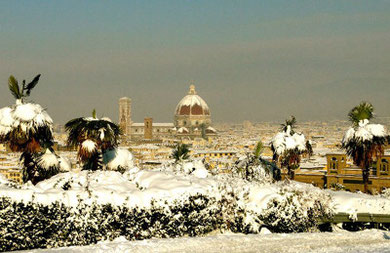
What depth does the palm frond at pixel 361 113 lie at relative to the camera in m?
18.3

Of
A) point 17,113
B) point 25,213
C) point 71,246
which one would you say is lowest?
point 71,246

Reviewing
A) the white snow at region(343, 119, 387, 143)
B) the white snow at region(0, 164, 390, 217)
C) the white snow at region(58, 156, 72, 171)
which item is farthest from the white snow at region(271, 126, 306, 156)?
the white snow at region(58, 156, 72, 171)

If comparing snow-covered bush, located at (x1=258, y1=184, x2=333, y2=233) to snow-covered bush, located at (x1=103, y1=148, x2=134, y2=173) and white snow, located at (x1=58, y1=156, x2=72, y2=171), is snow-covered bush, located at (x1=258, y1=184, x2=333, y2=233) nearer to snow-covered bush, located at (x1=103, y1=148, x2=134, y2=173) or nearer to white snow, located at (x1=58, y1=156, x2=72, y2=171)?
snow-covered bush, located at (x1=103, y1=148, x2=134, y2=173)

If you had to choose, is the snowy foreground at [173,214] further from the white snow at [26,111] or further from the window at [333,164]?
the window at [333,164]

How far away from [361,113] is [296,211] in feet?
25.9

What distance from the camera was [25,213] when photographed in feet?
34.1

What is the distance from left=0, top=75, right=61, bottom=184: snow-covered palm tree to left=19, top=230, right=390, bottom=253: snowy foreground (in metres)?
4.42

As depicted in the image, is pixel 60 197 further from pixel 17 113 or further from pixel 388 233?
pixel 388 233

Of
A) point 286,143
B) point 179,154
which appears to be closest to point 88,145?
point 179,154

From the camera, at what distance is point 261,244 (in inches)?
424

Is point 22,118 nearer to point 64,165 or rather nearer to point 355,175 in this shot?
point 64,165

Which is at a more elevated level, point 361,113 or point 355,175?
point 361,113

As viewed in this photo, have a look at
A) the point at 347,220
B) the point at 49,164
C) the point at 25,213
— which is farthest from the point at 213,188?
the point at 49,164

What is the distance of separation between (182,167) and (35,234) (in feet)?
25.8
